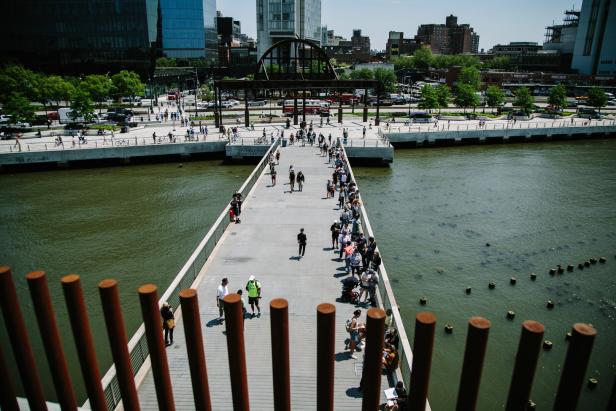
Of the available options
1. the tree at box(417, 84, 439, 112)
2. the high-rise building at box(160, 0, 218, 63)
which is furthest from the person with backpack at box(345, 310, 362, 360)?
the high-rise building at box(160, 0, 218, 63)

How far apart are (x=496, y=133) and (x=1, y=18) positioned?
9238cm

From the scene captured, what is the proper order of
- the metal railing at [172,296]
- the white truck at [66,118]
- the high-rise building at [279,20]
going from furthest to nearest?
1. the high-rise building at [279,20]
2. the white truck at [66,118]
3. the metal railing at [172,296]

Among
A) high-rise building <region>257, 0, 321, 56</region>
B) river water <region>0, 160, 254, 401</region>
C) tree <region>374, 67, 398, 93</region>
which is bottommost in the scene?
river water <region>0, 160, 254, 401</region>

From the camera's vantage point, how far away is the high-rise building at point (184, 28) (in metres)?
104

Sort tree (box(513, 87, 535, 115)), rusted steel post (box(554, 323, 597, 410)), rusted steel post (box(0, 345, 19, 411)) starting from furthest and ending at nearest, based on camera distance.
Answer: tree (box(513, 87, 535, 115))
rusted steel post (box(0, 345, 19, 411))
rusted steel post (box(554, 323, 597, 410))

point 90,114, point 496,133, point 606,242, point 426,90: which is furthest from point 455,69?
point 606,242

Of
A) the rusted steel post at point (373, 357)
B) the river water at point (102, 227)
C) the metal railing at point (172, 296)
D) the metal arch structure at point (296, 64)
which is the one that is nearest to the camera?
the rusted steel post at point (373, 357)

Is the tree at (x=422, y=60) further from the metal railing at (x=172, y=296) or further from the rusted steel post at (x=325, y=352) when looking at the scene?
the rusted steel post at (x=325, y=352)

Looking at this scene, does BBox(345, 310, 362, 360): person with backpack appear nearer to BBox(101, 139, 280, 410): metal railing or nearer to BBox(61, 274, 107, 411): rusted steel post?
BBox(101, 139, 280, 410): metal railing

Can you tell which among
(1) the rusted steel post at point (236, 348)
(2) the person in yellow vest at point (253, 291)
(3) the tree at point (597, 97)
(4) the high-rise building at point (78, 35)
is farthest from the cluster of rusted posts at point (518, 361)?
(4) the high-rise building at point (78, 35)

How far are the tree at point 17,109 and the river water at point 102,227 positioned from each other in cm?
1293

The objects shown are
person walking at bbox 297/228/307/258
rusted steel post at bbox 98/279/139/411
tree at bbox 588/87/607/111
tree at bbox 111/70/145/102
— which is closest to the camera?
rusted steel post at bbox 98/279/139/411

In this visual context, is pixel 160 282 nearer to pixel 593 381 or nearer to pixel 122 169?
pixel 593 381

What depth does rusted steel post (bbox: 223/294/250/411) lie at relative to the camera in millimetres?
2424
